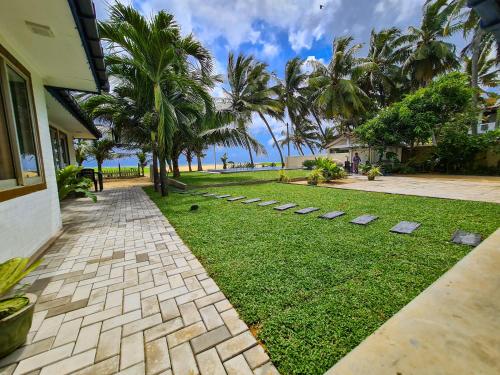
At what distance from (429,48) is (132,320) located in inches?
926

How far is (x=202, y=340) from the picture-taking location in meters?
1.61

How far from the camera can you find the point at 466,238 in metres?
3.15

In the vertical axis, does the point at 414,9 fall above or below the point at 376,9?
above

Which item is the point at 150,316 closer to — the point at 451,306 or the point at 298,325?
the point at 298,325

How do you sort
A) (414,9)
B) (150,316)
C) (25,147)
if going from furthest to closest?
(414,9) < (25,147) < (150,316)

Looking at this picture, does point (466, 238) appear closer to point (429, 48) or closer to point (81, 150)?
point (429, 48)

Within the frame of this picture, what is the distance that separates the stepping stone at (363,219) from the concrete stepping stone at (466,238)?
118cm

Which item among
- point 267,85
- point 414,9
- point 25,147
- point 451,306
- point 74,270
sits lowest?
point 74,270

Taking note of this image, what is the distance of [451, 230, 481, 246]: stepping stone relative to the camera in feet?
9.81

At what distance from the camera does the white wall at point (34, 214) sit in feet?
8.68

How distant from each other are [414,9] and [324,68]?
268 inches

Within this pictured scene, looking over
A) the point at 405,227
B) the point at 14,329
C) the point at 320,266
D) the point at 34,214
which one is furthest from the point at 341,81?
the point at 14,329

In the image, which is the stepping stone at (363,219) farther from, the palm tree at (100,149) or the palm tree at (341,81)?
the palm tree at (100,149)

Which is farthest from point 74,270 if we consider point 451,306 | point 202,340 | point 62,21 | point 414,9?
point 414,9
